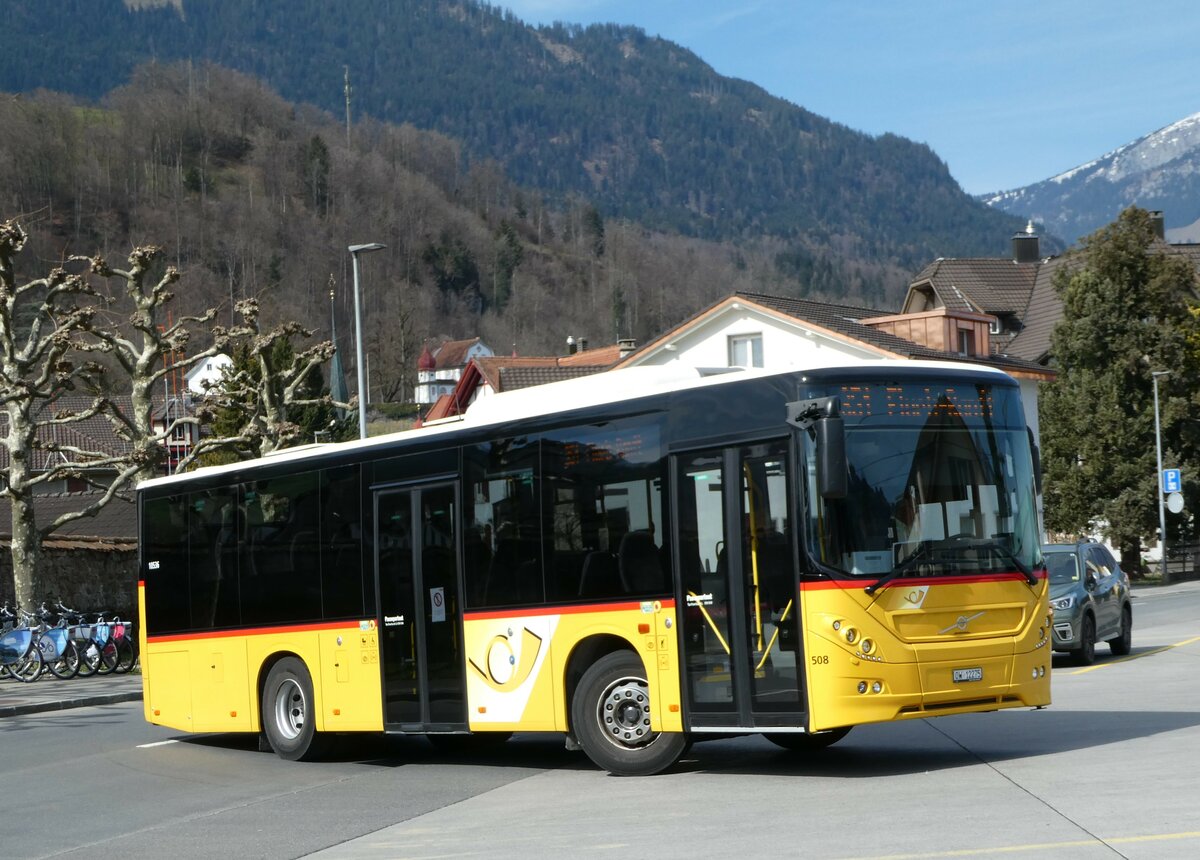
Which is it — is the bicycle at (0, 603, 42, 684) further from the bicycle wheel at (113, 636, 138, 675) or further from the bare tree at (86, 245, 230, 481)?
the bare tree at (86, 245, 230, 481)

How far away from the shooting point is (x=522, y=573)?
522 inches

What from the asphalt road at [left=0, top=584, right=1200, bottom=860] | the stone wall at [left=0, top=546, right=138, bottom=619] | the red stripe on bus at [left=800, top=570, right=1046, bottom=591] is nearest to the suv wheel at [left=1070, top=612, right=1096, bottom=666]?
the asphalt road at [left=0, top=584, right=1200, bottom=860]

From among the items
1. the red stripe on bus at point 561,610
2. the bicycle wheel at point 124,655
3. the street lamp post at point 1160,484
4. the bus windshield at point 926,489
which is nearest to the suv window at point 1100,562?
the bus windshield at point 926,489

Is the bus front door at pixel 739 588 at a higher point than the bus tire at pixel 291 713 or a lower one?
higher

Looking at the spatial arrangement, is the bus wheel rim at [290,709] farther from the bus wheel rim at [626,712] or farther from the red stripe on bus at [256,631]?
the bus wheel rim at [626,712]

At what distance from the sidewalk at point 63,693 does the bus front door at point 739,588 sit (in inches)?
602

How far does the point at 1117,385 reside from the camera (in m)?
59.0

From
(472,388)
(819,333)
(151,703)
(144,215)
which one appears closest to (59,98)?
(144,215)

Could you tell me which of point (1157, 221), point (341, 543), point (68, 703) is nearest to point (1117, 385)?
point (1157, 221)

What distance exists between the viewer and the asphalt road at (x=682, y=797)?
906cm

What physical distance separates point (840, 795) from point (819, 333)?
139 feet

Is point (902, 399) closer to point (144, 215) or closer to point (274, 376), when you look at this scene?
point (274, 376)

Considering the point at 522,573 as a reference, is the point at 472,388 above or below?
above

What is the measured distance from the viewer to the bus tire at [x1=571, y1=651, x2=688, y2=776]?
1221 centimetres
